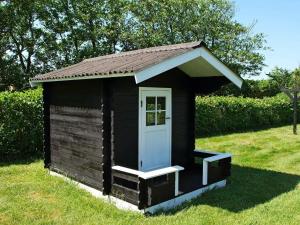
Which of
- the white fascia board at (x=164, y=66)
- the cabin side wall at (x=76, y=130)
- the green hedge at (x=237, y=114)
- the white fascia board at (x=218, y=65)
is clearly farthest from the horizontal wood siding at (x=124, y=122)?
the green hedge at (x=237, y=114)

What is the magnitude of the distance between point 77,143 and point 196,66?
3217 mm

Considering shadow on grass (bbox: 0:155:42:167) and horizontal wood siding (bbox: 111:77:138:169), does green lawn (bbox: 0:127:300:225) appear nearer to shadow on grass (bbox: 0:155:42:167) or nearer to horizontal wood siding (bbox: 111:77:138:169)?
shadow on grass (bbox: 0:155:42:167)

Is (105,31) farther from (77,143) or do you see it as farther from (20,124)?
(77,143)

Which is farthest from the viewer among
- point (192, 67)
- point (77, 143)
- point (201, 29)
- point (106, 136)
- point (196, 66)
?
point (201, 29)

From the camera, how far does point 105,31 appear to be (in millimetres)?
27734

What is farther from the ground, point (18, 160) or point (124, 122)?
point (124, 122)

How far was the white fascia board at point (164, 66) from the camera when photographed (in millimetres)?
5689

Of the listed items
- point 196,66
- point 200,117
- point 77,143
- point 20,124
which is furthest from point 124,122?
point 200,117

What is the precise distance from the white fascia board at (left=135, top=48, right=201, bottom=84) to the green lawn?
2420 millimetres

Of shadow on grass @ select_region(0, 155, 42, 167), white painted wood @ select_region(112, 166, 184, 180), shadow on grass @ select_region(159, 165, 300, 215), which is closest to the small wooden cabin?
white painted wood @ select_region(112, 166, 184, 180)

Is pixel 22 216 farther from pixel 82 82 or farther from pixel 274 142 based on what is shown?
pixel 274 142

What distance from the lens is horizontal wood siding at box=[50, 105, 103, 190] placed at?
6819 mm

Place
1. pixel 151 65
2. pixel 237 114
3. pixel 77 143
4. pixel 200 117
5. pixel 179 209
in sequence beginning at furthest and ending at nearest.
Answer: pixel 237 114, pixel 200 117, pixel 77 143, pixel 179 209, pixel 151 65

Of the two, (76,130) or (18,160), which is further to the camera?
(18,160)
